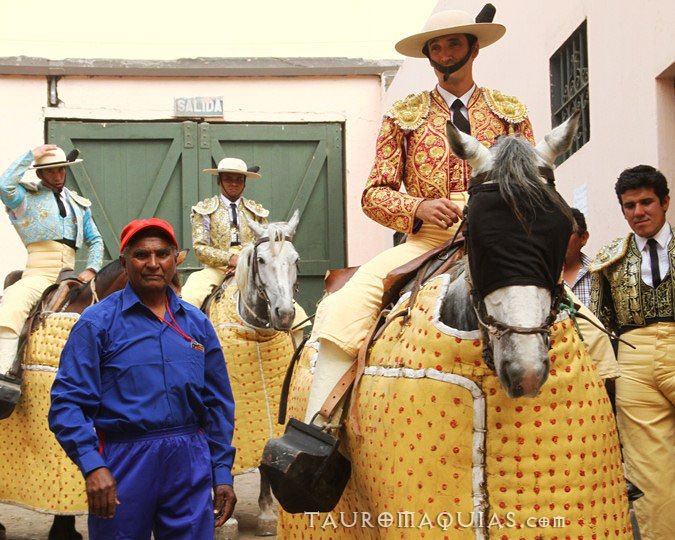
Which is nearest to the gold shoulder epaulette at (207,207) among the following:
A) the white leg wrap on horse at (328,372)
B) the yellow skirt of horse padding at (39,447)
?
the yellow skirt of horse padding at (39,447)

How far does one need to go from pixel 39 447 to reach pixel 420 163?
165 inches

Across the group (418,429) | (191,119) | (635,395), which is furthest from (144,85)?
(418,429)

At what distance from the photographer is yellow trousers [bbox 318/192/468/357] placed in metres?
3.81

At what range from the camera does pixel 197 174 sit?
12.9m

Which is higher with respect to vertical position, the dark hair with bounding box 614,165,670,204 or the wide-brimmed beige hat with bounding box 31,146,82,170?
the wide-brimmed beige hat with bounding box 31,146,82,170

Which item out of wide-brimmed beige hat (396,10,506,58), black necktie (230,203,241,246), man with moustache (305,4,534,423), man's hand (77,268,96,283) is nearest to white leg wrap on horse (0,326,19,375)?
man's hand (77,268,96,283)

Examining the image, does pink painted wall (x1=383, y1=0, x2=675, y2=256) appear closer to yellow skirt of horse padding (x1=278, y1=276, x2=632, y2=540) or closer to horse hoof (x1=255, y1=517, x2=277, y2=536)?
yellow skirt of horse padding (x1=278, y1=276, x2=632, y2=540)

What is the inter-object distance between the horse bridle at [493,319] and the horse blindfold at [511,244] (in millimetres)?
38

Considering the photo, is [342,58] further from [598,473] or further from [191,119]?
[598,473]

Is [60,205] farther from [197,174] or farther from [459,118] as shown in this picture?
[197,174]

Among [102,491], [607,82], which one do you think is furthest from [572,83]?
[102,491]

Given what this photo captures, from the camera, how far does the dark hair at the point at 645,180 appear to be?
4895 mm

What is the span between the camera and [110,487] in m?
3.39

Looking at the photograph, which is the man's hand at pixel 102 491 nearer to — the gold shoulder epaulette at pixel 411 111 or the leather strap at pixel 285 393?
the leather strap at pixel 285 393
